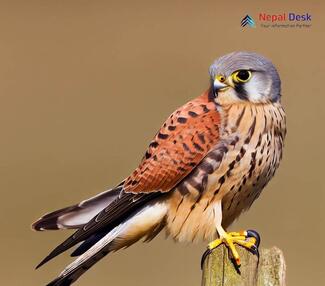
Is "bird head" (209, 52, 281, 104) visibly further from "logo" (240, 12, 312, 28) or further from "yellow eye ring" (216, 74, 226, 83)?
"logo" (240, 12, 312, 28)

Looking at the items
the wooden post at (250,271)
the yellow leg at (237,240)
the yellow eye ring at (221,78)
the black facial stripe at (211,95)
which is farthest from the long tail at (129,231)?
the wooden post at (250,271)

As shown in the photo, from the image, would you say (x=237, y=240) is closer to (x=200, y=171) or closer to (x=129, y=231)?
(x=200, y=171)

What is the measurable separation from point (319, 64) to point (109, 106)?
6.52 feet

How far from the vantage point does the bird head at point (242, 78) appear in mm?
5508

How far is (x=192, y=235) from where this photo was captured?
5656mm

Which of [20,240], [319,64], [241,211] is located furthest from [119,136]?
[241,211]

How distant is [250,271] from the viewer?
4.43 m

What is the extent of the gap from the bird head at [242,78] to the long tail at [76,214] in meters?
0.84

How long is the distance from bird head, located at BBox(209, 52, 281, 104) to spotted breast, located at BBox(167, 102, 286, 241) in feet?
0.18

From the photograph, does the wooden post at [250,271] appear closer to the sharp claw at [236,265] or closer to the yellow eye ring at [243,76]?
the sharp claw at [236,265]

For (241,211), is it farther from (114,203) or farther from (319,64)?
(319,64)

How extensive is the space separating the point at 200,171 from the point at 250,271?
1139 mm

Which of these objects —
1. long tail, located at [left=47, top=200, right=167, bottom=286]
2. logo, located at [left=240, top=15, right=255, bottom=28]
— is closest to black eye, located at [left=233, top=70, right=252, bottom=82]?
long tail, located at [left=47, top=200, right=167, bottom=286]

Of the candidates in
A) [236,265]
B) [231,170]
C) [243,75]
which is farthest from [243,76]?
[236,265]
